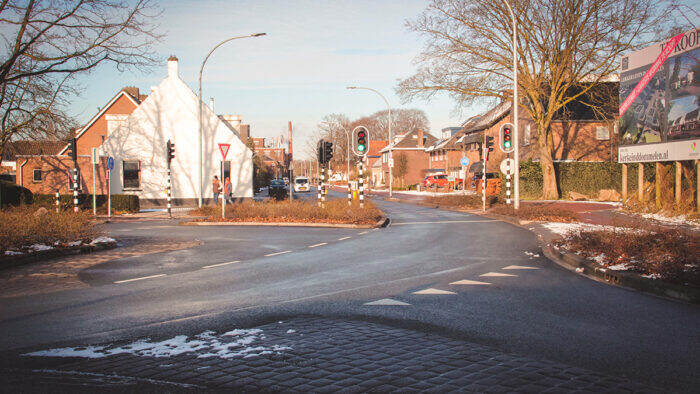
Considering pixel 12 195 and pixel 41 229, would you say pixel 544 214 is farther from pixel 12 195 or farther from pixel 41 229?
pixel 12 195

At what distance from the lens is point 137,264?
1075cm

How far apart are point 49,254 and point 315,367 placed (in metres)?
9.46

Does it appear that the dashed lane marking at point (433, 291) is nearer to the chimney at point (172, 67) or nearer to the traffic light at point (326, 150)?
the traffic light at point (326, 150)

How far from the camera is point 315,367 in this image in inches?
167

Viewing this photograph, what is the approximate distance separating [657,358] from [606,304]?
88.9 inches

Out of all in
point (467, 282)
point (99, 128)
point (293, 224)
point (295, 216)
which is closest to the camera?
point (467, 282)

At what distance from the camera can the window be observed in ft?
109

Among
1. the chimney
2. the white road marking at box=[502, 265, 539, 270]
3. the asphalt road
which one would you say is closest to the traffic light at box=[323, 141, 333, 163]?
the asphalt road

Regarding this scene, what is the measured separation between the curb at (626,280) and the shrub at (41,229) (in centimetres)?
1081

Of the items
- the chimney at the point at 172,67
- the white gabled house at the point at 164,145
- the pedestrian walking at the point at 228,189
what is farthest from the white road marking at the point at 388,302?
the chimney at the point at 172,67

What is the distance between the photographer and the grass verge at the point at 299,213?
2108cm

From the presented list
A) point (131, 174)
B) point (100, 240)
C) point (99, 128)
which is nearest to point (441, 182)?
point (99, 128)

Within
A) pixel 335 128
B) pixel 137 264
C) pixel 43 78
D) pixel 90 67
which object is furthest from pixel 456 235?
pixel 335 128

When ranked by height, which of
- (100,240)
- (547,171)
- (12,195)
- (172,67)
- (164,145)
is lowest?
(100,240)
